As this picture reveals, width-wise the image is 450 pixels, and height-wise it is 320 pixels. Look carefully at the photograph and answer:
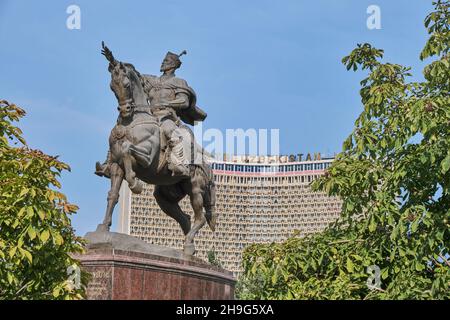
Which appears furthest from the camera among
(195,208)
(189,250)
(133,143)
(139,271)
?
(195,208)

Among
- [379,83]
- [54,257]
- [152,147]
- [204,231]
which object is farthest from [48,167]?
[204,231]

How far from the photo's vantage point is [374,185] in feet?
43.7

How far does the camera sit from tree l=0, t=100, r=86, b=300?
378 inches

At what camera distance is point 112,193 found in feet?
39.1

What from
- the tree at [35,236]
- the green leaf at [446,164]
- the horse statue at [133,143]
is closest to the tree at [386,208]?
the green leaf at [446,164]

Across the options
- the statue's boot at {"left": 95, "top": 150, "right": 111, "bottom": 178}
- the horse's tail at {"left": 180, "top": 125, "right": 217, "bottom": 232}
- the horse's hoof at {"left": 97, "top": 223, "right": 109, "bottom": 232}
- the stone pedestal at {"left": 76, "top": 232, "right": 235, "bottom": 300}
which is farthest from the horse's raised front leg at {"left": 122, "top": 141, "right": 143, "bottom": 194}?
the horse's tail at {"left": 180, "top": 125, "right": 217, "bottom": 232}

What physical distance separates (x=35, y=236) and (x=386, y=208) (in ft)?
18.6

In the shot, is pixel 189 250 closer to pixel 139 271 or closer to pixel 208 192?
pixel 208 192

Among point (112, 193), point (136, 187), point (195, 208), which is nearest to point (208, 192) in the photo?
point (195, 208)

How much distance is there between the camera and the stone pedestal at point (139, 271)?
1091 centimetres

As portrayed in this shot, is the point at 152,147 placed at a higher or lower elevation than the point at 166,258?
higher

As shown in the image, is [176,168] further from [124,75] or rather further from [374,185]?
[374,185]
